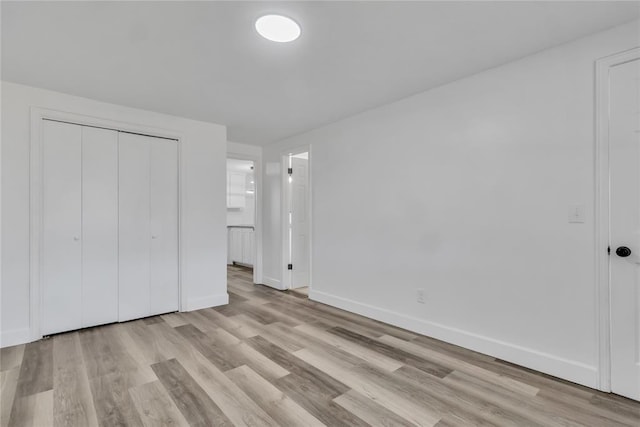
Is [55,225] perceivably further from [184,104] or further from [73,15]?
[73,15]

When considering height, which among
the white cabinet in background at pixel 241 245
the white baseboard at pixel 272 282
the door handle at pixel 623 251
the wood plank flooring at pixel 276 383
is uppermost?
the door handle at pixel 623 251

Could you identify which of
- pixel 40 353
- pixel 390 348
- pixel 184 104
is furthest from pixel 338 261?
pixel 40 353

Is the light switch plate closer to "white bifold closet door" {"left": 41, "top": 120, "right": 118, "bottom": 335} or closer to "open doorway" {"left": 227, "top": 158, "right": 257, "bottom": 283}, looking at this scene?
"white bifold closet door" {"left": 41, "top": 120, "right": 118, "bottom": 335}

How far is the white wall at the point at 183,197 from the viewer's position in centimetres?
265

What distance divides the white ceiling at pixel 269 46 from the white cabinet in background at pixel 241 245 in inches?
160

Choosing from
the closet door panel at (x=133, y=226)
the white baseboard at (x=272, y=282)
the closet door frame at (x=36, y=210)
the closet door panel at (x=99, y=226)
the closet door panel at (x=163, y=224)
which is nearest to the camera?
the closet door frame at (x=36, y=210)

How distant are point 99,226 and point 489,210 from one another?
3.76m

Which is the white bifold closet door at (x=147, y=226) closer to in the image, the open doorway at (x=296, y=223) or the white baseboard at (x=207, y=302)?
the white baseboard at (x=207, y=302)

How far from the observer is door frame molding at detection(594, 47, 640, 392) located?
6.32 ft

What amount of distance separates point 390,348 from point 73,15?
10.7 ft

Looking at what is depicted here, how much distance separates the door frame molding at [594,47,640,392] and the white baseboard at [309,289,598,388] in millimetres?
99

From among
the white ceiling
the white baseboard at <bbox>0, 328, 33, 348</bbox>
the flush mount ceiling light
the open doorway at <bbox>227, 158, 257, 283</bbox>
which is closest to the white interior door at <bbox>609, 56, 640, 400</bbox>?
the white ceiling

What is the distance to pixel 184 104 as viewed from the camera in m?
3.20

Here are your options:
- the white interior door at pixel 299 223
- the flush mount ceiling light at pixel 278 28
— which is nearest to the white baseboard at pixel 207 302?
the white interior door at pixel 299 223
